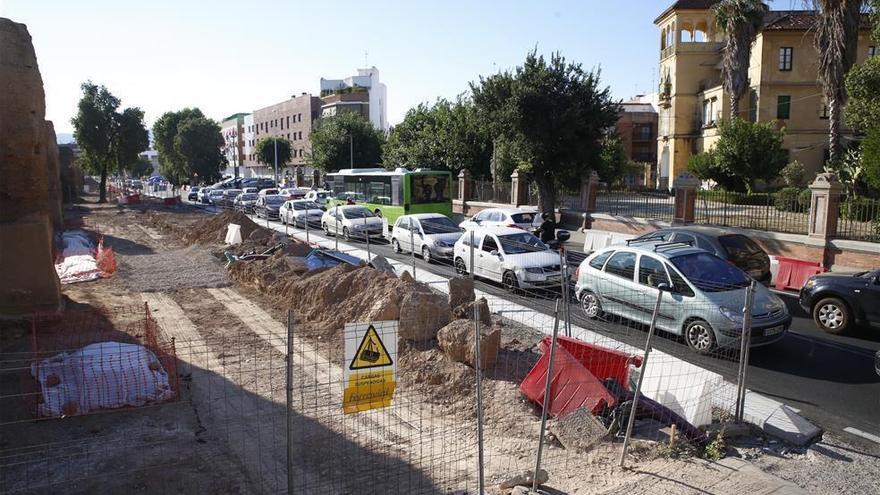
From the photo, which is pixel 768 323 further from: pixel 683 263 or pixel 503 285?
pixel 503 285

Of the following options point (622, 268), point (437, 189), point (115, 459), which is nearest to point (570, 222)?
point (437, 189)

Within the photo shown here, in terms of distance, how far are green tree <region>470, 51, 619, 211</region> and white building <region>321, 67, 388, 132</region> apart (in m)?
44.1

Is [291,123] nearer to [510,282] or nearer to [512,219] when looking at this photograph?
[512,219]

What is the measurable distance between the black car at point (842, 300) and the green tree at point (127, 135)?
161 feet

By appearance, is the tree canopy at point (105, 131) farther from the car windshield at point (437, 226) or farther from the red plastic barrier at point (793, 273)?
the red plastic barrier at point (793, 273)

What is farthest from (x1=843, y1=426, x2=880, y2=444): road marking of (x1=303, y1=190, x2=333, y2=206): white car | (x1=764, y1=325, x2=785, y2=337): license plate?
(x1=303, y1=190, x2=333, y2=206): white car

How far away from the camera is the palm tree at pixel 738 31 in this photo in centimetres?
3831

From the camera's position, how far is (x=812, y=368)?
9914mm

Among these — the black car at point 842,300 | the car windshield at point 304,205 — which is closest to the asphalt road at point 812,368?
the black car at point 842,300

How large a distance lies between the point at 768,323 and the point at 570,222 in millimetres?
19976

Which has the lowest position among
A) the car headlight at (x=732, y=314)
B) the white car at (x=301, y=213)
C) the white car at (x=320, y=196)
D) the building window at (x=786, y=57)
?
the car headlight at (x=732, y=314)

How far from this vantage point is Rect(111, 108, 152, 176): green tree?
4953 centimetres

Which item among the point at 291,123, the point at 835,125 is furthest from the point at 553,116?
the point at 291,123

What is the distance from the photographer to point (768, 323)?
10.2 metres
